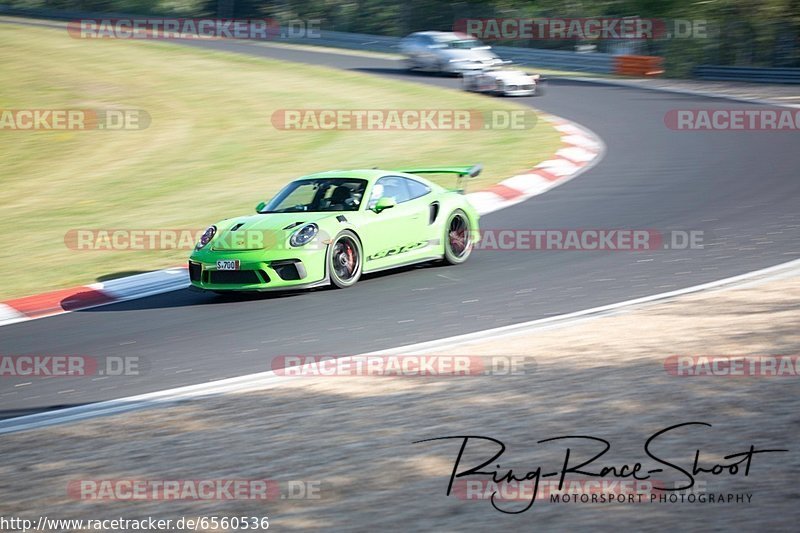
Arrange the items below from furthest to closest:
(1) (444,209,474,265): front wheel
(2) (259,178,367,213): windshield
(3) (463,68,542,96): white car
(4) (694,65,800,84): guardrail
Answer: (4) (694,65,800,84): guardrail < (3) (463,68,542,96): white car < (1) (444,209,474,265): front wheel < (2) (259,178,367,213): windshield

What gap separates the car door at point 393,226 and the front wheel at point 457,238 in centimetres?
36

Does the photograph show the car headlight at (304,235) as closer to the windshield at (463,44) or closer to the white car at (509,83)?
the white car at (509,83)

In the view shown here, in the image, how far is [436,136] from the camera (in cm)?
2180

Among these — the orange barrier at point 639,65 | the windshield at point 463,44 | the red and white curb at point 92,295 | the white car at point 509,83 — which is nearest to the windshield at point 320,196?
the red and white curb at point 92,295

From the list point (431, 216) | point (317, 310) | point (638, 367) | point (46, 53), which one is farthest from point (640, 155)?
point (46, 53)

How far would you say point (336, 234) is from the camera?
10.6 metres

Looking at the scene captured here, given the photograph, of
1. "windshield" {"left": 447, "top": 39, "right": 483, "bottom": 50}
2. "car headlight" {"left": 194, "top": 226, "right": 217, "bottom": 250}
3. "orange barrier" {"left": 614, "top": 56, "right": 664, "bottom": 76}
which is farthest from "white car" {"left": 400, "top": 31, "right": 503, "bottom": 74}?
"car headlight" {"left": 194, "top": 226, "right": 217, "bottom": 250}

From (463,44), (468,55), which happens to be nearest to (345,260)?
(468,55)

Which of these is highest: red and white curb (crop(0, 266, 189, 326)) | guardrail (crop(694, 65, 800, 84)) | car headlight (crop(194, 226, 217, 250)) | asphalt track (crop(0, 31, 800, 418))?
guardrail (crop(694, 65, 800, 84))

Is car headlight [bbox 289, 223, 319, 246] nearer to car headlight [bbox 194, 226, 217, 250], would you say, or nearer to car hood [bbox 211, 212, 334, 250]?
car hood [bbox 211, 212, 334, 250]

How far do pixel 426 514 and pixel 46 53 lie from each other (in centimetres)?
3333

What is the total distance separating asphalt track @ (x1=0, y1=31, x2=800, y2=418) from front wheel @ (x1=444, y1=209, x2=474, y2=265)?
118 millimetres

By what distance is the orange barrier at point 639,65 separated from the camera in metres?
32.3

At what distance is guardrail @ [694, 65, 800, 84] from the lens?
95.2 feet
